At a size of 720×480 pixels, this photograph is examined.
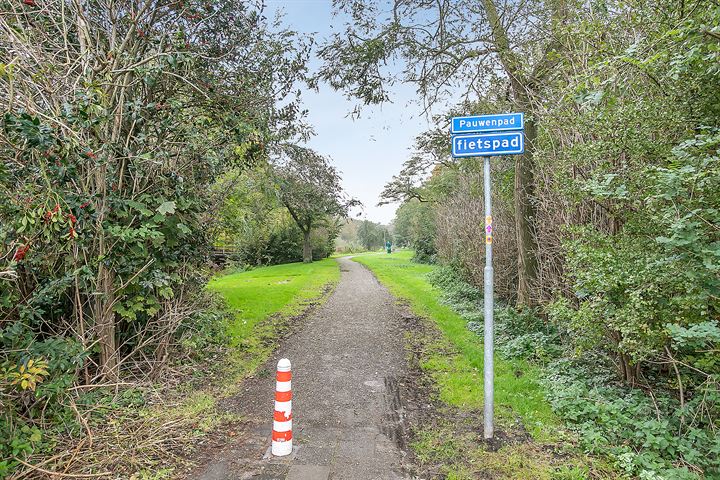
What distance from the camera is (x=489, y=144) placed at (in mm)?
3832

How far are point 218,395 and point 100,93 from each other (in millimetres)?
3818

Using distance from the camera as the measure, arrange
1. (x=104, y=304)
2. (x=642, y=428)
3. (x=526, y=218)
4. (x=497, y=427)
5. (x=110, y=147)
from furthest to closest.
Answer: (x=526, y=218)
(x=104, y=304)
(x=497, y=427)
(x=110, y=147)
(x=642, y=428)

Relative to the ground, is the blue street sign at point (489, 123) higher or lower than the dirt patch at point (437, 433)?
higher

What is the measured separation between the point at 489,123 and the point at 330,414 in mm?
3813

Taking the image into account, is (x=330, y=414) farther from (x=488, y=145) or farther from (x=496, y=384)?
(x=488, y=145)

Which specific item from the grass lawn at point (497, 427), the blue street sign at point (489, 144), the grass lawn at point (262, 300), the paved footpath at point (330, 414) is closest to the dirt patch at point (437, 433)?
the grass lawn at point (497, 427)

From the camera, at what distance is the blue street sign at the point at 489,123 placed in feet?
12.4

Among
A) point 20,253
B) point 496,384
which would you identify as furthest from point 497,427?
point 20,253

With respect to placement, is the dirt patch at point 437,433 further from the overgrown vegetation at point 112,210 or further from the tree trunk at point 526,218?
the tree trunk at point 526,218

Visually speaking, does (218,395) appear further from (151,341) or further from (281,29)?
(281,29)

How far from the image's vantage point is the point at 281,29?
657cm

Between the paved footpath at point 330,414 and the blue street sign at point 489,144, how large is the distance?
3.15m

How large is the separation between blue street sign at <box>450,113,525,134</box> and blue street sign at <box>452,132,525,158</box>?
61mm

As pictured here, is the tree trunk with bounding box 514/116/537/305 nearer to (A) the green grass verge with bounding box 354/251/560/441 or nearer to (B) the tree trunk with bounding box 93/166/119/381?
(A) the green grass verge with bounding box 354/251/560/441
